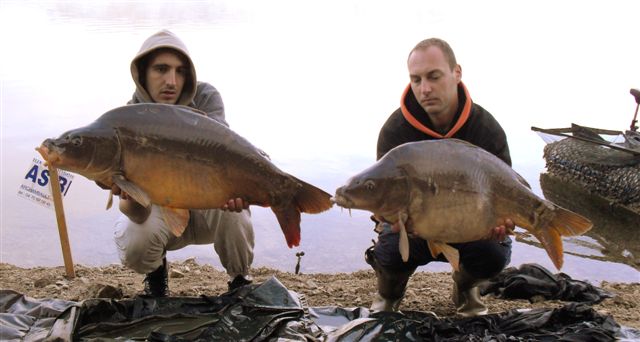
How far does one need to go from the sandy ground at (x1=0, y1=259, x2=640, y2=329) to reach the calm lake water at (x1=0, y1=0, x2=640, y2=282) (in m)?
0.32

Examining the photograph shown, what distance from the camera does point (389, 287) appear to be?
283 cm

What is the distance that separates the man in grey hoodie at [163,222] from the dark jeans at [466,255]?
592mm

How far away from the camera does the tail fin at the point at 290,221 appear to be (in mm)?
2324

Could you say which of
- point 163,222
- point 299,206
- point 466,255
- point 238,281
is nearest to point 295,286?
point 238,281

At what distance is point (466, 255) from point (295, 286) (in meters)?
0.91

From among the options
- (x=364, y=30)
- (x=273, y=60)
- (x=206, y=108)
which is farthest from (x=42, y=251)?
(x=364, y=30)

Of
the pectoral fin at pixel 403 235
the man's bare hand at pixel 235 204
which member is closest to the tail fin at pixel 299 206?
the man's bare hand at pixel 235 204

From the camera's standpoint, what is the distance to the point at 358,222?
442cm

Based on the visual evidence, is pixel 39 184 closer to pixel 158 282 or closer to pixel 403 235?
pixel 158 282

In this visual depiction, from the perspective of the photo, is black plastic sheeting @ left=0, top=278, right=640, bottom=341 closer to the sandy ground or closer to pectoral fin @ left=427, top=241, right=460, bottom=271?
pectoral fin @ left=427, top=241, right=460, bottom=271

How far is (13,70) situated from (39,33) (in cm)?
408

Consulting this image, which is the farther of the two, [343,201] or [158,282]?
[158,282]

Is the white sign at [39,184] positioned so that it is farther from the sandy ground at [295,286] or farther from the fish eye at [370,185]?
Answer: the fish eye at [370,185]

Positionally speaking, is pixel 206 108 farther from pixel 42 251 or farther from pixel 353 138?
pixel 353 138
